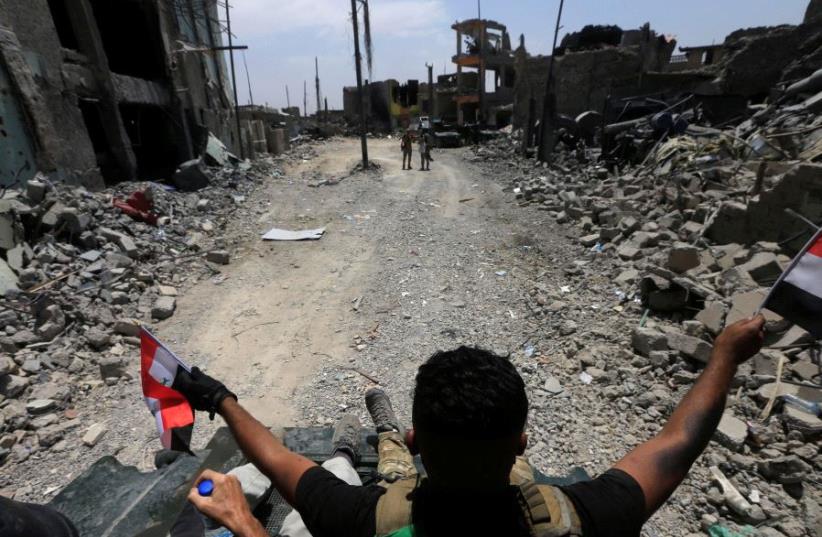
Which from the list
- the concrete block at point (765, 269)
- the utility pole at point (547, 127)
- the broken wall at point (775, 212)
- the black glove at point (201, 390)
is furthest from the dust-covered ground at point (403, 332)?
the utility pole at point (547, 127)

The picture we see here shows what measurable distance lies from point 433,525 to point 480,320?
419 centimetres

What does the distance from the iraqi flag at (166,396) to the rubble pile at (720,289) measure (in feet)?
9.30

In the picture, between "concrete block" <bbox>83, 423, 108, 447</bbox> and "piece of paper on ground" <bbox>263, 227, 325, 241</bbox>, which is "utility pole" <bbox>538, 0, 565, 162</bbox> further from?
"concrete block" <bbox>83, 423, 108, 447</bbox>

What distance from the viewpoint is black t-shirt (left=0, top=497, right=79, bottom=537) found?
3.34 feet

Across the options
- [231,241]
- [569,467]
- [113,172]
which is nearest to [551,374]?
[569,467]

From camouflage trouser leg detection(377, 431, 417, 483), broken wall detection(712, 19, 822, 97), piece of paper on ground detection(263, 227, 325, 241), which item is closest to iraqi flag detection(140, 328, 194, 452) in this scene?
camouflage trouser leg detection(377, 431, 417, 483)

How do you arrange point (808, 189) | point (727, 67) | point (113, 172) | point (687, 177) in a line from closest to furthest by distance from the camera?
point (808, 189), point (687, 177), point (113, 172), point (727, 67)

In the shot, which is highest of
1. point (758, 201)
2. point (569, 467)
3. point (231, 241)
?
point (758, 201)

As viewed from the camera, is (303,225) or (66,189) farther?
(303,225)

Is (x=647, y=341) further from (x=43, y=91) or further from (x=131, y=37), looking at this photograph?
(x=131, y=37)

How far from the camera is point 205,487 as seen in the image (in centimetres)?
134

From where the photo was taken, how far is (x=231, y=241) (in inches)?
303

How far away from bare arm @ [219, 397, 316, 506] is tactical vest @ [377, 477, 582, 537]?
0.36 metres

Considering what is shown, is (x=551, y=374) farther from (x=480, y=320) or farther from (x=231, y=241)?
(x=231, y=241)
